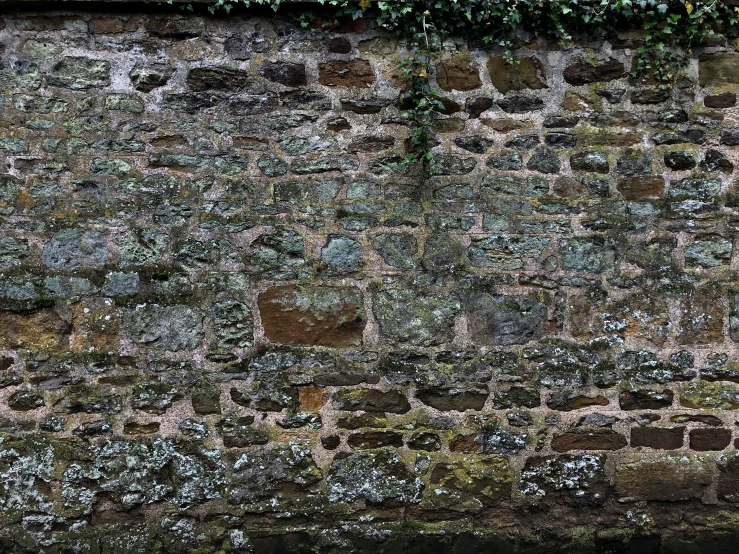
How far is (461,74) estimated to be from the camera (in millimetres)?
3623

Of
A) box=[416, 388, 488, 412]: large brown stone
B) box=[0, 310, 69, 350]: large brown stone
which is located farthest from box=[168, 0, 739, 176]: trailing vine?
box=[0, 310, 69, 350]: large brown stone

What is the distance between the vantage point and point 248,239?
3.52m

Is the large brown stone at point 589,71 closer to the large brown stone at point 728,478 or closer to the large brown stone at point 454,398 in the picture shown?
the large brown stone at point 454,398

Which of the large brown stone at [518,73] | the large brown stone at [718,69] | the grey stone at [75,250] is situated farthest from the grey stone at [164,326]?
the large brown stone at [718,69]

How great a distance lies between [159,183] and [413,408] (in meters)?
1.66

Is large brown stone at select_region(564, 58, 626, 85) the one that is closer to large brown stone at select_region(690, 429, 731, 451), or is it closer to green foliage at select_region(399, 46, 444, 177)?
green foliage at select_region(399, 46, 444, 177)

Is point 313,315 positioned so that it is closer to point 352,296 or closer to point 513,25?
point 352,296

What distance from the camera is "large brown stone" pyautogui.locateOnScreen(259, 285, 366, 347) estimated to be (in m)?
3.52

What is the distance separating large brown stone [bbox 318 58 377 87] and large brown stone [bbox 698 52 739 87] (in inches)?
65.7

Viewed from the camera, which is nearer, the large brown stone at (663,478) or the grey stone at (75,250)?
the grey stone at (75,250)

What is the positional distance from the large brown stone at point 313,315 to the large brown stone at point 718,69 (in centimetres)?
207

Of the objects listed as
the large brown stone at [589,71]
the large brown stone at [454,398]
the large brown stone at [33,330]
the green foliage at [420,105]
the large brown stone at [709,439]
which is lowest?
the large brown stone at [709,439]

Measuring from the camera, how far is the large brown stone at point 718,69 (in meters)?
3.64

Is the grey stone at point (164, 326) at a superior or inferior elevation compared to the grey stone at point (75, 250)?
inferior
